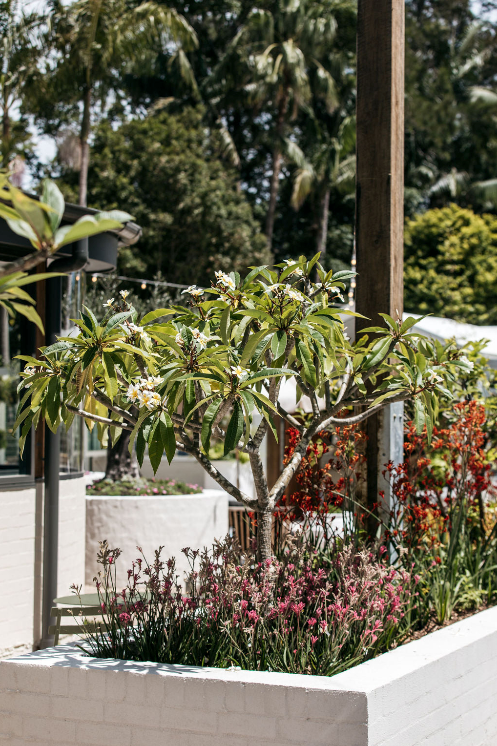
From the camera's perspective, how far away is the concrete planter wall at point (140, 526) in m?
7.42

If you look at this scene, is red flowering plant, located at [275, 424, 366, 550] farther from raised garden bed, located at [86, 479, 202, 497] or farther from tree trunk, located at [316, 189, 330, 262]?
tree trunk, located at [316, 189, 330, 262]

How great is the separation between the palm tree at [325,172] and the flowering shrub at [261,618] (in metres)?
Result: 23.4

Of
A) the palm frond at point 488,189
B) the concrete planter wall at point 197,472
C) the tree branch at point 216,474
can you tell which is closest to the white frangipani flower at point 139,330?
the tree branch at point 216,474

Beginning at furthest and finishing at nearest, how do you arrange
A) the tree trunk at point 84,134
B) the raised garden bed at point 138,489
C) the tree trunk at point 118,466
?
the tree trunk at point 84,134
the tree trunk at point 118,466
the raised garden bed at point 138,489

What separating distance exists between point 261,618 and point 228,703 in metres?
0.39

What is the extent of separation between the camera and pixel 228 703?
2857mm

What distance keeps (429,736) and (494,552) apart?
173 centimetres

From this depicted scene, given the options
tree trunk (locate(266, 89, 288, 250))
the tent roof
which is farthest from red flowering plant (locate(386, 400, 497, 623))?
tree trunk (locate(266, 89, 288, 250))

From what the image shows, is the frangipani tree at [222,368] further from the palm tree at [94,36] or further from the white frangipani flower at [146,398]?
the palm tree at [94,36]

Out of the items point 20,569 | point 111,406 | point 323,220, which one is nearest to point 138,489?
point 20,569

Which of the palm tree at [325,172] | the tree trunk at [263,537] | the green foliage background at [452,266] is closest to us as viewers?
the tree trunk at [263,537]

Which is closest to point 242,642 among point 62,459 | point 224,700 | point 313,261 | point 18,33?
point 224,700

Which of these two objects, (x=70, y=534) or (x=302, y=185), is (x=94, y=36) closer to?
(x=302, y=185)

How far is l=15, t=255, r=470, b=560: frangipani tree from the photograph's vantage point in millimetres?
2775
